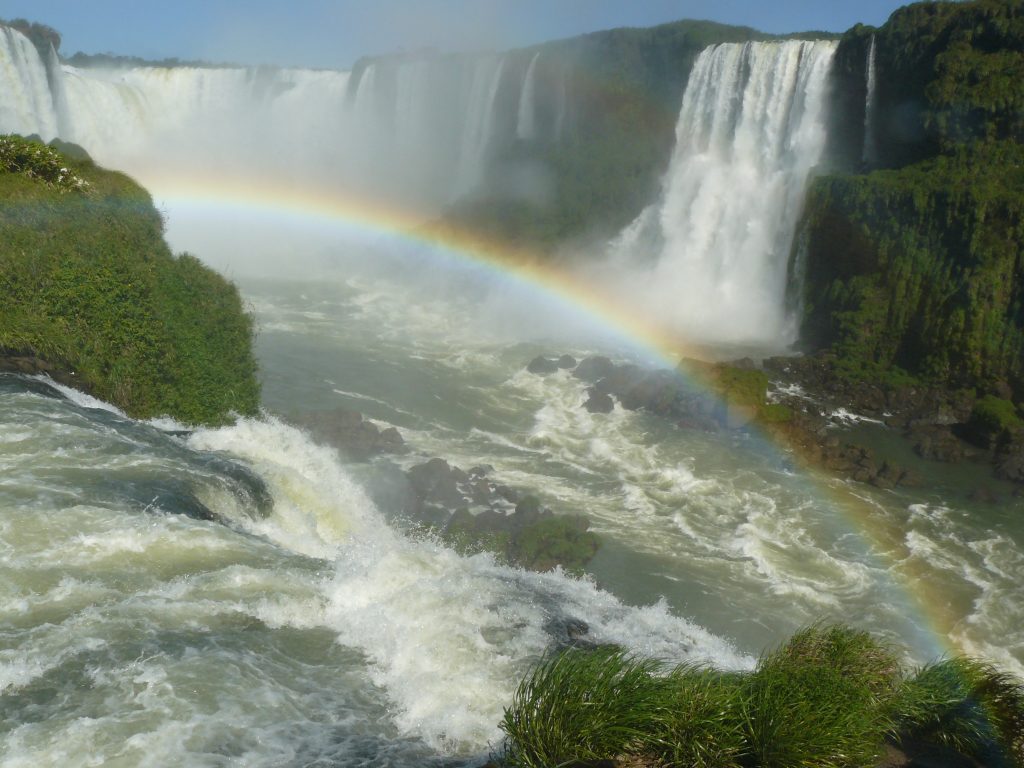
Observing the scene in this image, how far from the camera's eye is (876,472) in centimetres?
1775

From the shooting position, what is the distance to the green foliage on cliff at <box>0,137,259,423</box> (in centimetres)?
1328

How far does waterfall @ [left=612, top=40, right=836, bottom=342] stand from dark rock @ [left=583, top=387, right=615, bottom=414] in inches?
304

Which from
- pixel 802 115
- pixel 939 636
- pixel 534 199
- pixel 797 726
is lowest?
pixel 939 636

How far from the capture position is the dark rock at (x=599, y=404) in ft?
69.8

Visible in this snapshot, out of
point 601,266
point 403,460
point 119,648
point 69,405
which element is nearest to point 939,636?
point 403,460

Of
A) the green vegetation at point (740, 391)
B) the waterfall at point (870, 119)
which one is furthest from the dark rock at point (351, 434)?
the waterfall at point (870, 119)

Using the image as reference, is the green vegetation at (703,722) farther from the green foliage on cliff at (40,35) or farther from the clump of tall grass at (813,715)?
the green foliage on cliff at (40,35)

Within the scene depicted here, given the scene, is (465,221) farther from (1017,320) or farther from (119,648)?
(119,648)

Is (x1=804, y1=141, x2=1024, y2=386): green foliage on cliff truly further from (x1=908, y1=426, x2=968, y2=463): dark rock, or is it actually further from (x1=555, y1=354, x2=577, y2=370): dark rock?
(x1=555, y1=354, x2=577, y2=370): dark rock

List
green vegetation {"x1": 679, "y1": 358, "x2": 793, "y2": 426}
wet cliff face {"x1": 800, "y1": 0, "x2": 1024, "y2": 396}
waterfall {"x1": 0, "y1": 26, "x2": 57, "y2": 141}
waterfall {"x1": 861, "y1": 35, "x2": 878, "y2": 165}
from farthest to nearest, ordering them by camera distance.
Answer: waterfall {"x1": 0, "y1": 26, "x2": 57, "y2": 141}, waterfall {"x1": 861, "y1": 35, "x2": 878, "y2": 165}, wet cliff face {"x1": 800, "y1": 0, "x2": 1024, "y2": 396}, green vegetation {"x1": 679, "y1": 358, "x2": 793, "y2": 426}

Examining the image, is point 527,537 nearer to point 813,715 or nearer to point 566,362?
point 813,715

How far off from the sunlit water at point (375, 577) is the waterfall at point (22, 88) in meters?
20.6

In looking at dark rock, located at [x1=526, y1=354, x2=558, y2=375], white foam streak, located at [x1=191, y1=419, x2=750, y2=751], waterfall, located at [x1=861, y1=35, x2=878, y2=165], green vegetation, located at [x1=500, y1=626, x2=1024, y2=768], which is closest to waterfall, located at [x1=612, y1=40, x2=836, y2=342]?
waterfall, located at [x1=861, y1=35, x2=878, y2=165]

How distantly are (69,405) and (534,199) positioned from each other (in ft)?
109
